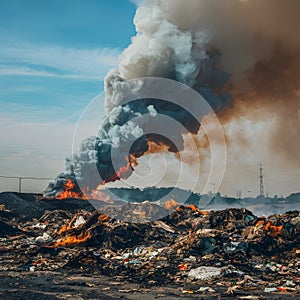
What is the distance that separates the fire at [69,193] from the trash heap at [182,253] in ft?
42.6

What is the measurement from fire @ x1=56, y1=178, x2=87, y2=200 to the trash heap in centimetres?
1299

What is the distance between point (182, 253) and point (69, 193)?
26.6m

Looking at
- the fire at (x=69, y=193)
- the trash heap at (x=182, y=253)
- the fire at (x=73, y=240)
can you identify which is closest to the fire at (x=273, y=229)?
the trash heap at (x=182, y=253)

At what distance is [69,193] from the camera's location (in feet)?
150

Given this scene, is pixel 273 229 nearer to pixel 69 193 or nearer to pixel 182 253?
pixel 182 253

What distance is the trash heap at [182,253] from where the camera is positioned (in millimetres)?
17875

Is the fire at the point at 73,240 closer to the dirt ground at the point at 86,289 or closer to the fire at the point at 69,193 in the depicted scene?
the dirt ground at the point at 86,289

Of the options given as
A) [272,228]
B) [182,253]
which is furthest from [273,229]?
[182,253]

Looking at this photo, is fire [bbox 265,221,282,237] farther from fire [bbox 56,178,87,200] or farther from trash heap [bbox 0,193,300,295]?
fire [bbox 56,178,87,200]

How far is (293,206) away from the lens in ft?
279

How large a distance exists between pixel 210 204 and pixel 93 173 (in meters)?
50.9

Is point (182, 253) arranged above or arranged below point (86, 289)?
above

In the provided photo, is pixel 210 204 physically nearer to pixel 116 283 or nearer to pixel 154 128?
pixel 154 128

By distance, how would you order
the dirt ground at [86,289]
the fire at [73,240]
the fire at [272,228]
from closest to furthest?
1. the dirt ground at [86,289]
2. the fire at [272,228]
3. the fire at [73,240]
